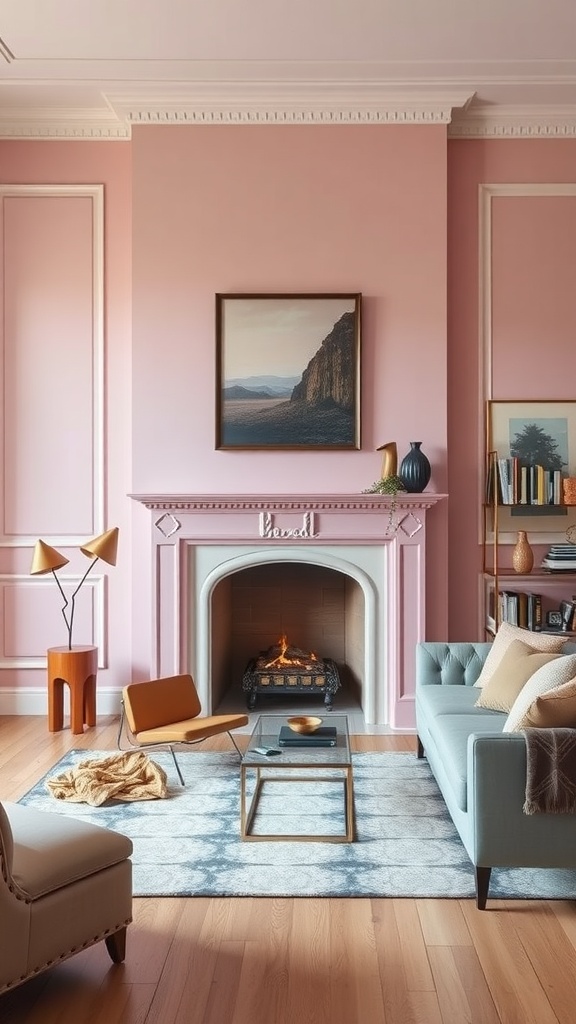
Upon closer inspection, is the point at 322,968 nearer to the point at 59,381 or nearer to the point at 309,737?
the point at 309,737

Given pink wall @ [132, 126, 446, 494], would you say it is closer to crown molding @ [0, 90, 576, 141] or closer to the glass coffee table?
crown molding @ [0, 90, 576, 141]

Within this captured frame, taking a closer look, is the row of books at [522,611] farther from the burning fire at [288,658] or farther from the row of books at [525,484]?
the burning fire at [288,658]

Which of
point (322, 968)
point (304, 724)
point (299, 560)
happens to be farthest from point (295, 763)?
point (299, 560)

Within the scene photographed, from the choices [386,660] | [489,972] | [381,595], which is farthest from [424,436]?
Result: [489,972]

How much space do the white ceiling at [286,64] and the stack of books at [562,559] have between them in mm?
2698

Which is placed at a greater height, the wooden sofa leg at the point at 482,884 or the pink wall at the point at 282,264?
the pink wall at the point at 282,264

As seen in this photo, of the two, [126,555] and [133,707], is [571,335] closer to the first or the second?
[126,555]

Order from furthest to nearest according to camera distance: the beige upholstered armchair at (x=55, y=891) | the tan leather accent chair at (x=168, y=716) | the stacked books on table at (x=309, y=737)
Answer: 1. the tan leather accent chair at (x=168, y=716)
2. the stacked books on table at (x=309, y=737)
3. the beige upholstered armchair at (x=55, y=891)

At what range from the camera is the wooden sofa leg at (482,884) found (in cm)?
312

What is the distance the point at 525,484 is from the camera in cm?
571

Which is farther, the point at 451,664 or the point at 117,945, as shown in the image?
the point at 451,664

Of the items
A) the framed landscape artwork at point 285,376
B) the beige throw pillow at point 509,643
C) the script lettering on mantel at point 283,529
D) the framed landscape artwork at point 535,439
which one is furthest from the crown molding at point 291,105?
the beige throw pillow at point 509,643

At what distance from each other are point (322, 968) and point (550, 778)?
0.96 m

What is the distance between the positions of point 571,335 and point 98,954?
15.1 feet
